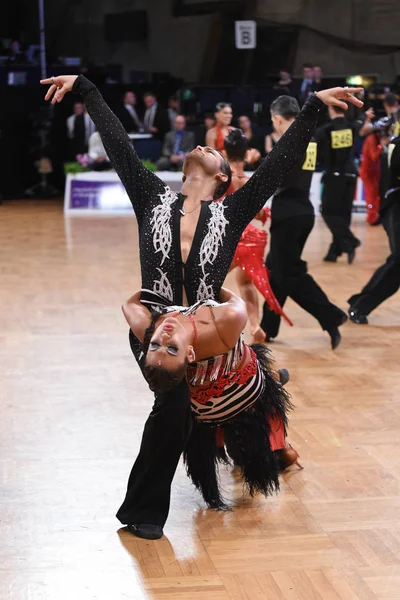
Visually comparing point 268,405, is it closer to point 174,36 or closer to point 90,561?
point 90,561

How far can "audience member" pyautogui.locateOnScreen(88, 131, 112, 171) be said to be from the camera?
13.3 metres

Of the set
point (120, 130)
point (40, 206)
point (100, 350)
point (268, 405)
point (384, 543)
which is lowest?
point (40, 206)

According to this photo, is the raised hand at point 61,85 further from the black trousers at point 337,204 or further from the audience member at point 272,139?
the black trousers at point 337,204

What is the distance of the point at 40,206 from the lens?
1452 centimetres

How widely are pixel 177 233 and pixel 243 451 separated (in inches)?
32.3

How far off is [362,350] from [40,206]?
9.48 meters

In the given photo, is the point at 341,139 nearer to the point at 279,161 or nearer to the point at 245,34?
the point at 279,161

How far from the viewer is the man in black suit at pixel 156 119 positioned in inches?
579

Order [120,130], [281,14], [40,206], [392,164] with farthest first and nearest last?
[281,14], [40,206], [392,164], [120,130]

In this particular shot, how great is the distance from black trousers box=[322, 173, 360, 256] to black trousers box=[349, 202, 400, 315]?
2.58 metres

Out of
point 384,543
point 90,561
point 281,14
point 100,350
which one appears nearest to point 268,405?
point 384,543

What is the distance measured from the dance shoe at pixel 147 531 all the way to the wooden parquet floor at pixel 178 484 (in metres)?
0.03

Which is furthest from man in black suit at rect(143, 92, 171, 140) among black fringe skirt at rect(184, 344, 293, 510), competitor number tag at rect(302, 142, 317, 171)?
black fringe skirt at rect(184, 344, 293, 510)

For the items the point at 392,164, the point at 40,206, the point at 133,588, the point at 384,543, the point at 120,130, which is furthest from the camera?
the point at 40,206
